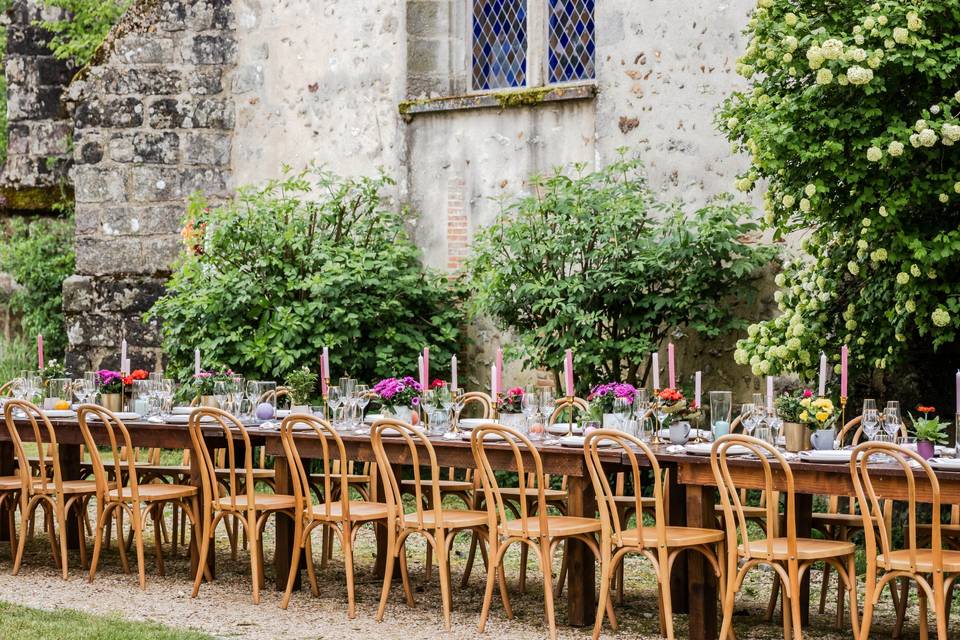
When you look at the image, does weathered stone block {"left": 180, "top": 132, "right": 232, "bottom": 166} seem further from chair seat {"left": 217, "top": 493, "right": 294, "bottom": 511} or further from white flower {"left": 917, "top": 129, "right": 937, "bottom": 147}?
white flower {"left": 917, "top": 129, "right": 937, "bottom": 147}

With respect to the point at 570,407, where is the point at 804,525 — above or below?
below

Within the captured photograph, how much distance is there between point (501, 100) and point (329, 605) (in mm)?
5236

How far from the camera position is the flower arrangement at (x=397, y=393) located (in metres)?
7.02

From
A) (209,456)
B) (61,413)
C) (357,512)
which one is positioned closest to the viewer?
(357,512)

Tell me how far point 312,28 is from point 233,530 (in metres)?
5.38

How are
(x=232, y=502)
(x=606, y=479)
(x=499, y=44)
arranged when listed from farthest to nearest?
1. (x=499, y=44)
2. (x=232, y=502)
3. (x=606, y=479)

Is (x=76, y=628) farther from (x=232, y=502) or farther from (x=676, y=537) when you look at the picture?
(x=676, y=537)

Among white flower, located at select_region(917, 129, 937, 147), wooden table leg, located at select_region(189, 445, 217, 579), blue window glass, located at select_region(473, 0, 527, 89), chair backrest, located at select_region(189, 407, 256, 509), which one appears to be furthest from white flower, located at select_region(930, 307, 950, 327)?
blue window glass, located at select_region(473, 0, 527, 89)

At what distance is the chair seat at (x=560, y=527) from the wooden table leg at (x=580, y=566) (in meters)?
0.07

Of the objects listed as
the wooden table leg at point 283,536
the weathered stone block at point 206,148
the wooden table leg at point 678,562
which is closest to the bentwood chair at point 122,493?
the wooden table leg at point 283,536

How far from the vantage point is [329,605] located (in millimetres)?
6551

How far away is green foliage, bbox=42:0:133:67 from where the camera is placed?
13781 mm

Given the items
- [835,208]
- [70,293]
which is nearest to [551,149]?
[835,208]

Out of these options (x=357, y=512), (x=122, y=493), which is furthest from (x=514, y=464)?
(x=122, y=493)
